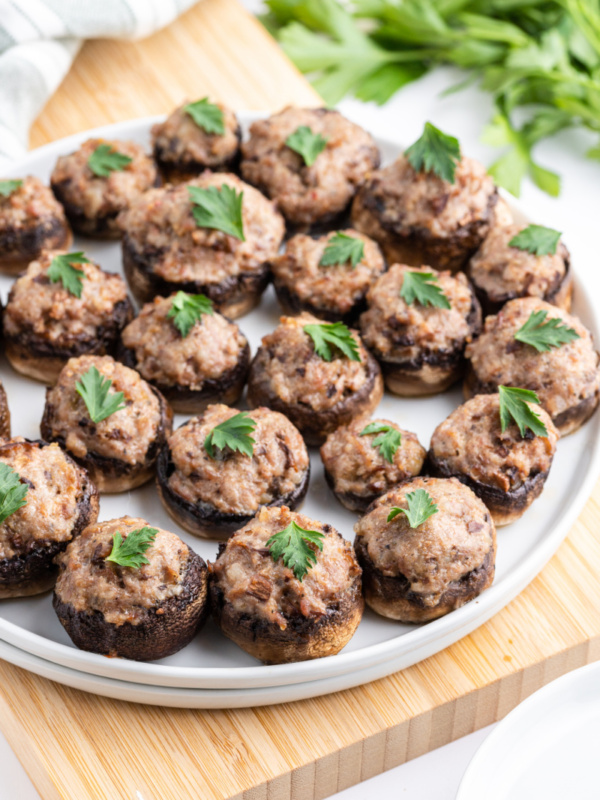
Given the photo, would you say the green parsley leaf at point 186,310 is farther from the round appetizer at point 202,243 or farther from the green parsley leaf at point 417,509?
the green parsley leaf at point 417,509

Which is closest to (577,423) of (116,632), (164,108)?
(116,632)

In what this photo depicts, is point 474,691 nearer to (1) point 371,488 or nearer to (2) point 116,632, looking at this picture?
(1) point 371,488

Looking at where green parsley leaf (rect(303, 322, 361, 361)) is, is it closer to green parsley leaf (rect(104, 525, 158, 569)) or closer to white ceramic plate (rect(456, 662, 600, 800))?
green parsley leaf (rect(104, 525, 158, 569))

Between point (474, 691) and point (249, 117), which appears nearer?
point (474, 691)

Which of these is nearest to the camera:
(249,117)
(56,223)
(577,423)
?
(577,423)

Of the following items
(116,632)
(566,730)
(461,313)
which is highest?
(461,313)

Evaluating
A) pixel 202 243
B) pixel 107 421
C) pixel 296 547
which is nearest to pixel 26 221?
pixel 202 243

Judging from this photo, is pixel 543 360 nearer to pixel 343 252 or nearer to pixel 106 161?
pixel 343 252

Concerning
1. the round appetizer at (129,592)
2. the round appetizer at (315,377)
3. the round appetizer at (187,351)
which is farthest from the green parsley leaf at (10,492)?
the round appetizer at (315,377)
